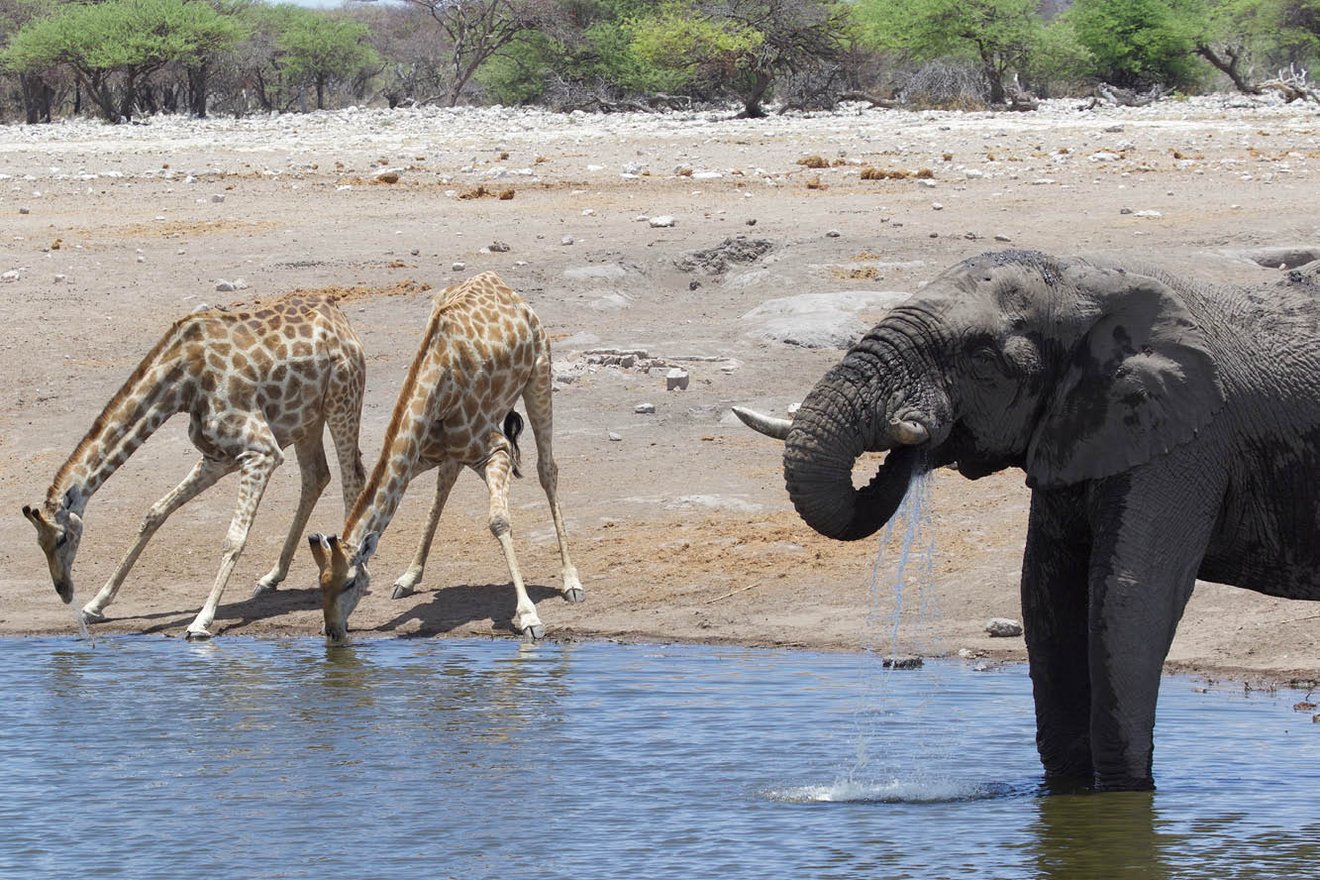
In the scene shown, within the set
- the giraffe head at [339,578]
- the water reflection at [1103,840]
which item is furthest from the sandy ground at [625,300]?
the water reflection at [1103,840]

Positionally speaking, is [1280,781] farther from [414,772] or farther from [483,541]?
[483,541]

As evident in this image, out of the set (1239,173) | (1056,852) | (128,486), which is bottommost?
(1056,852)

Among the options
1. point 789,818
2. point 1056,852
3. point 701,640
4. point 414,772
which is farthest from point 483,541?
point 1056,852

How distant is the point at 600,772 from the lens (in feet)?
23.8

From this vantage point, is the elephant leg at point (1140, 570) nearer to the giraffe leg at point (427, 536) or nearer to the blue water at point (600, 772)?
the blue water at point (600, 772)

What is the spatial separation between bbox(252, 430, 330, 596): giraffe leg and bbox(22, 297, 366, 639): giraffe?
12 mm

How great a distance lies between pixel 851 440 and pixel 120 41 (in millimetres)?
46836

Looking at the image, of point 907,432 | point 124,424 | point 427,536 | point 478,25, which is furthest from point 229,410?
point 478,25

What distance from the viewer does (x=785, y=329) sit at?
14281 mm

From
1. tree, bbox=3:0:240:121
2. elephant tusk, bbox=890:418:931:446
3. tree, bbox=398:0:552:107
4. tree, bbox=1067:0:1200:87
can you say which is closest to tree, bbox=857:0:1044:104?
tree, bbox=1067:0:1200:87

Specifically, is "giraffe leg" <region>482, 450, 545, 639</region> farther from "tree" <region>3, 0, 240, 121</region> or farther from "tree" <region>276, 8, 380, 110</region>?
"tree" <region>276, 8, 380, 110</region>

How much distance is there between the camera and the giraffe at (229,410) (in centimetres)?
998

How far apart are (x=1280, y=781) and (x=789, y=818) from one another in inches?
68.0

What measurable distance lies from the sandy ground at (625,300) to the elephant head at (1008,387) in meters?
2.96
